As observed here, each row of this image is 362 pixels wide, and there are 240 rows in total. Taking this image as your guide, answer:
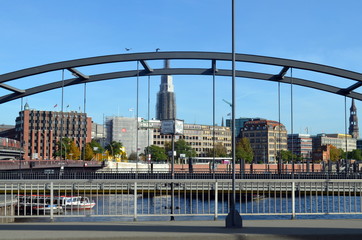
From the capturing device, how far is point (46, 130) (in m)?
154

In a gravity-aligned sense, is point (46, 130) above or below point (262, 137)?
above

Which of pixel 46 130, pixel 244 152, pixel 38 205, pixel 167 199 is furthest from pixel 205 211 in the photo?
Result: pixel 46 130

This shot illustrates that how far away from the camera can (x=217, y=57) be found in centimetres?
2589

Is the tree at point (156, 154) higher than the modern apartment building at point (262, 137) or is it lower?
lower

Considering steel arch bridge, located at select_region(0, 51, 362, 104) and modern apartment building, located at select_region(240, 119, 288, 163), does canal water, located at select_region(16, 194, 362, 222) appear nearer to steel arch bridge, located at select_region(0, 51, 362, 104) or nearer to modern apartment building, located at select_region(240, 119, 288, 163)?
steel arch bridge, located at select_region(0, 51, 362, 104)

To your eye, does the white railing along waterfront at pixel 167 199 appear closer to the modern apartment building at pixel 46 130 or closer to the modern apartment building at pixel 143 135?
the modern apartment building at pixel 46 130

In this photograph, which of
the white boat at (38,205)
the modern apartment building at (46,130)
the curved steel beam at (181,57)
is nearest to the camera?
the white boat at (38,205)

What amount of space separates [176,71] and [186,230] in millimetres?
16323

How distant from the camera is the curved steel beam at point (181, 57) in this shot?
982 inches

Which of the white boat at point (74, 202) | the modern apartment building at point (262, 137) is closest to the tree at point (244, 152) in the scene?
the modern apartment building at point (262, 137)

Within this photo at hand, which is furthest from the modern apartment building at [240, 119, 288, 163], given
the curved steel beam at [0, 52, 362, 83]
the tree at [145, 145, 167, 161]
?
the curved steel beam at [0, 52, 362, 83]

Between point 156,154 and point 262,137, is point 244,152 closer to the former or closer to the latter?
point 156,154

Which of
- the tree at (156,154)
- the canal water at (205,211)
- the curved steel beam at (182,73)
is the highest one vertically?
the curved steel beam at (182,73)

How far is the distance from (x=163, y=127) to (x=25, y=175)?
41684mm
